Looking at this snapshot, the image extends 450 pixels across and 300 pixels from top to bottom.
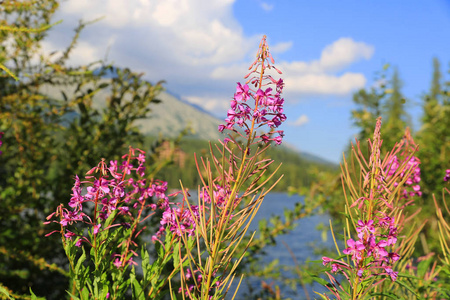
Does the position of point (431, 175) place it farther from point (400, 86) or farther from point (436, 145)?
point (400, 86)

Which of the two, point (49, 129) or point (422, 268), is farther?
point (49, 129)

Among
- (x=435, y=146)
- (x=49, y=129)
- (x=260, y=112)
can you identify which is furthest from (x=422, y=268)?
(x=435, y=146)

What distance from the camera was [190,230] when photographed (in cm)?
177

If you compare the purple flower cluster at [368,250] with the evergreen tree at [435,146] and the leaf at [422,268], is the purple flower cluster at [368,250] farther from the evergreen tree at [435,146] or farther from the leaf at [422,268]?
the evergreen tree at [435,146]

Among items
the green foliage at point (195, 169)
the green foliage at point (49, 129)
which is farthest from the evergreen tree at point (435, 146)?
the green foliage at point (49, 129)

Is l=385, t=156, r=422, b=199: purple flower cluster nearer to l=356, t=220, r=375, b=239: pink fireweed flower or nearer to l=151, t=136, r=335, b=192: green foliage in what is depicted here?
l=356, t=220, r=375, b=239: pink fireweed flower

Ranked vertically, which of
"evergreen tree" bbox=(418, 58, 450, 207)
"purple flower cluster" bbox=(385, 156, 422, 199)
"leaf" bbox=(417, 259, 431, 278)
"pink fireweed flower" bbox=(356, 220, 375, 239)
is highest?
"evergreen tree" bbox=(418, 58, 450, 207)

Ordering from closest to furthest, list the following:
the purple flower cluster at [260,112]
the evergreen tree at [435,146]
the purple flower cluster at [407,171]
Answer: the purple flower cluster at [260,112] < the purple flower cluster at [407,171] < the evergreen tree at [435,146]

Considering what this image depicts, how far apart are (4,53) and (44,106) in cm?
64

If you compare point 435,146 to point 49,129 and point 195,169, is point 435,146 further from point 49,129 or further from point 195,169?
point 195,169

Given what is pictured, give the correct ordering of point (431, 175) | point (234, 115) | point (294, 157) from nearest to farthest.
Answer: point (234, 115), point (431, 175), point (294, 157)

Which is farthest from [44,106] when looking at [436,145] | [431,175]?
[436,145]

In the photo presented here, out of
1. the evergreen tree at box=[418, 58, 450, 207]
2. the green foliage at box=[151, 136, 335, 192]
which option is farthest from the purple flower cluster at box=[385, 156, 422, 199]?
the evergreen tree at box=[418, 58, 450, 207]

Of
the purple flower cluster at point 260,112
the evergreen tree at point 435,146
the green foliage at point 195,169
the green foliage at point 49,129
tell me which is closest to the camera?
the purple flower cluster at point 260,112
